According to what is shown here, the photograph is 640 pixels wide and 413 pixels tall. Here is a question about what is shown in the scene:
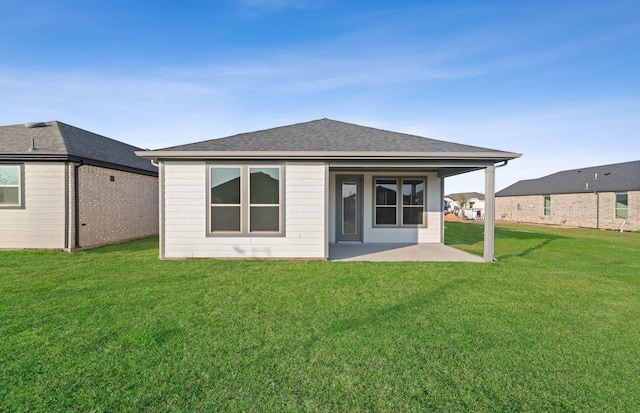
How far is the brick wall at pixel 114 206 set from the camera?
9.28 metres

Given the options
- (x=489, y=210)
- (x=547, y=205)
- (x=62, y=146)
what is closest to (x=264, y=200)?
(x=489, y=210)

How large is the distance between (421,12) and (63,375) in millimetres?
13823

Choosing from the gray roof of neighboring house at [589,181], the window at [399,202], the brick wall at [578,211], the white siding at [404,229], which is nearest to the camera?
the white siding at [404,229]

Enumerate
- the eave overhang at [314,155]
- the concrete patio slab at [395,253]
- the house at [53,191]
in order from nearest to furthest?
the eave overhang at [314,155], the concrete patio slab at [395,253], the house at [53,191]

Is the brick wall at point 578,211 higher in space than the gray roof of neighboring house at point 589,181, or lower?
lower

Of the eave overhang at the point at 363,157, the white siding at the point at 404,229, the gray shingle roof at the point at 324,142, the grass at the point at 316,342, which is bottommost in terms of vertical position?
the grass at the point at 316,342

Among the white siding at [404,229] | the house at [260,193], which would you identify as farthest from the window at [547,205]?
the house at [260,193]

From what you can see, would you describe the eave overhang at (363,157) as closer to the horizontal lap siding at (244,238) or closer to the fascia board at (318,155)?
the fascia board at (318,155)

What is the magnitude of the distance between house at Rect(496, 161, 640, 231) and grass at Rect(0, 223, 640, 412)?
19.4 meters

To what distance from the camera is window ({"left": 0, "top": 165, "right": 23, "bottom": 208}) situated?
8781 millimetres

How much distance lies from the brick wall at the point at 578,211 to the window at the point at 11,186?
2998 centimetres

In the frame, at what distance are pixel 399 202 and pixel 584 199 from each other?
64.7ft

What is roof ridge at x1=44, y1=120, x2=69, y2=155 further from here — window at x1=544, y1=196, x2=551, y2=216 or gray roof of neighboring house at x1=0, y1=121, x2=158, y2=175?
window at x1=544, y1=196, x2=551, y2=216

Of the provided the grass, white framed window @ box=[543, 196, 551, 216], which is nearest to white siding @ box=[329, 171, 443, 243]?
the grass
